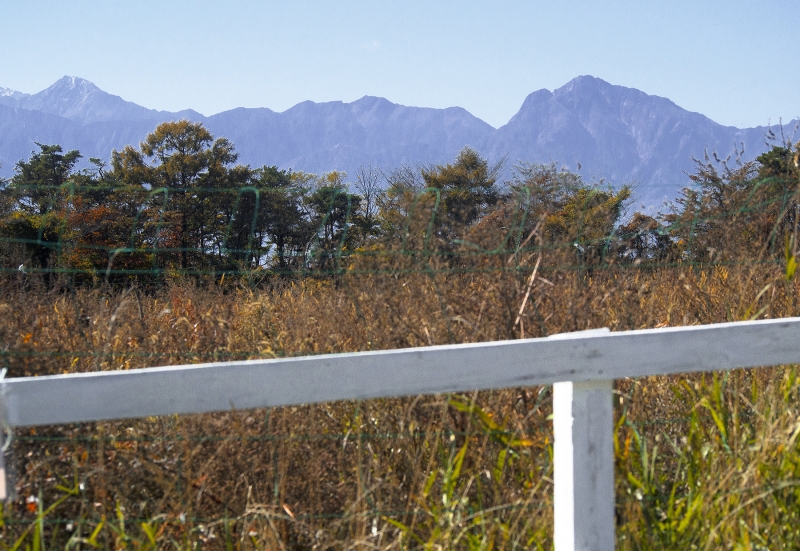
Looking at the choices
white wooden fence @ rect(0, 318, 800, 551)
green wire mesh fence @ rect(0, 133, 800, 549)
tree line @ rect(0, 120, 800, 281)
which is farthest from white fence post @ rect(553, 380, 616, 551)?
tree line @ rect(0, 120, 800, 281)

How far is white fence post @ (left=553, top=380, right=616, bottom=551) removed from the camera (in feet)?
6.81

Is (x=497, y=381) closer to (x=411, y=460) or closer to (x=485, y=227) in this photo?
(x=411, y=460)

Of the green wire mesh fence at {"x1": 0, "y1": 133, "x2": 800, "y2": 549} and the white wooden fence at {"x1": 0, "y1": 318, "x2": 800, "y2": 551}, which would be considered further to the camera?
the green wire mesh fence at {"x1": 0, "y1": 133, "x2": 800, "y2": 549}

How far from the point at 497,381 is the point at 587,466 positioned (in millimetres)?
362

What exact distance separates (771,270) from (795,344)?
2004mm

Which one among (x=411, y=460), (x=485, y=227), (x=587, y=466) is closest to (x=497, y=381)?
(x=587, y=466)

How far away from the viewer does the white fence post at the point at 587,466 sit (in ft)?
6.81

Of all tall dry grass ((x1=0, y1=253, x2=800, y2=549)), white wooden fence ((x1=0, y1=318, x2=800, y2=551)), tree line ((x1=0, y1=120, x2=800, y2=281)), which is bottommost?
tall dry grass ((x1=0, y1=253, x2=800, y2=549))

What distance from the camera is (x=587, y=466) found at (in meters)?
2.09

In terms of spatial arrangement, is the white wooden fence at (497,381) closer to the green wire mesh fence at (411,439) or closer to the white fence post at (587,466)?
the white fence post at (587,466)

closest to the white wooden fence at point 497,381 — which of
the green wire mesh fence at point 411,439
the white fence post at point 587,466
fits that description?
the white fence post at point 587,466

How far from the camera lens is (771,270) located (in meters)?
4.06

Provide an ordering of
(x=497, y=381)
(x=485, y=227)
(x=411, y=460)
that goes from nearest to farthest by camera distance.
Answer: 1. (x=497, y=381)
2. (x=411, y=460)
3. (x=485, y=227)

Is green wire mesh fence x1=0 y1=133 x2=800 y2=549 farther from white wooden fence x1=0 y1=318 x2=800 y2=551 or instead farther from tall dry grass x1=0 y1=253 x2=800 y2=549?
white wooden fence x1=0 y1=318 x2=800 y2=551
